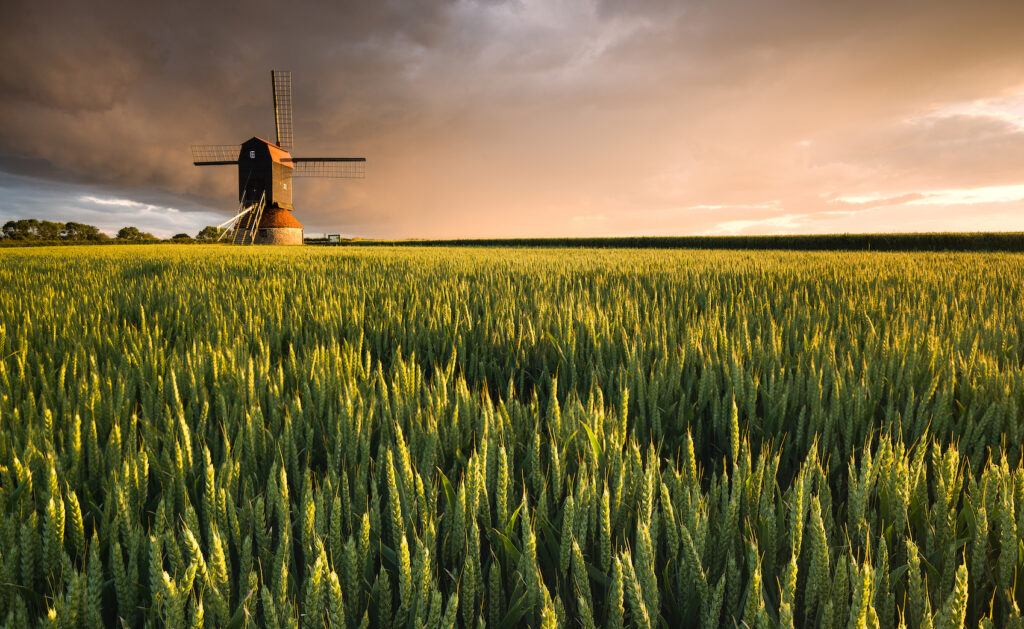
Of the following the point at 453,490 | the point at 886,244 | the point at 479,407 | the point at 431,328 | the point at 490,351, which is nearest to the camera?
the point at 453,490

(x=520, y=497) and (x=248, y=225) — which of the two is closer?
(x=520, y=497)

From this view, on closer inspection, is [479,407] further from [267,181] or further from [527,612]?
[267,181]

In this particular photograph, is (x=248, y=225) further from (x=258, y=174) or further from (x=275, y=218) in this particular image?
(x=258, y=174)

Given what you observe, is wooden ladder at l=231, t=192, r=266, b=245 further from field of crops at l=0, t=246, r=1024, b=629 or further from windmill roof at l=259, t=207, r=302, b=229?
field of crops at l=0, t=246, r=1024, b=629

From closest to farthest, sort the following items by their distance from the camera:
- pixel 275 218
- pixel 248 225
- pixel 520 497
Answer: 1. pixel 520 497
2. pixel 248 225
3. pixel 275 218

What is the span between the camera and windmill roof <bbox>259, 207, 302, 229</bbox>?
33847 mm

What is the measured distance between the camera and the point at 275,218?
34.3 metres

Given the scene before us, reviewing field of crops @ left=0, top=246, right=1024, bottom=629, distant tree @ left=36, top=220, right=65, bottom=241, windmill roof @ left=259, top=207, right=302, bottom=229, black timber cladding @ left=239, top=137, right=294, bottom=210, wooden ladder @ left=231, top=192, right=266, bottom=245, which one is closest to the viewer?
field of crops @ left=0, top=246, right=1024, bottom=629

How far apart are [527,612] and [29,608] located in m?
0.75

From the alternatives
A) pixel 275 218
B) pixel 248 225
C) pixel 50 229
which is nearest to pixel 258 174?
pixel 275 218

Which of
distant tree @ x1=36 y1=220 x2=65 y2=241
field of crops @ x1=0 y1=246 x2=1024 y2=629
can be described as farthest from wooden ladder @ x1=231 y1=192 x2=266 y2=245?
distant tree @ x1=36 y1=220 x2=65 y2=241

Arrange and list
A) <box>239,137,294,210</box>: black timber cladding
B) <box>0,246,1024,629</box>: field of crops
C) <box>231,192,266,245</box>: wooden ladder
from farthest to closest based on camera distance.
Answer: <box>239,137,294,210</box>: black timber cladding, <box>231,192,266,245</box>: wooden ladder, <box>0,246,1024,629</box>: field of crops

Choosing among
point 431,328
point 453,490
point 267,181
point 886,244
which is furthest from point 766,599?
point 267,181

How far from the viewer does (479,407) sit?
4.64 ft
